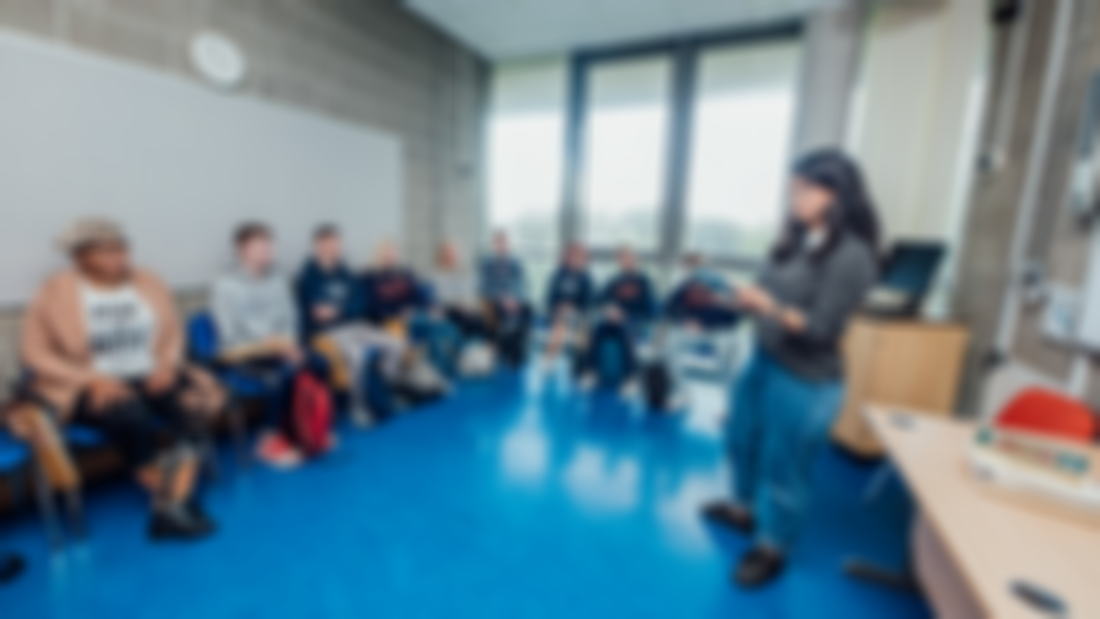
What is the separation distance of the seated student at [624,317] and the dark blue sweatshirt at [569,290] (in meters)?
0.16

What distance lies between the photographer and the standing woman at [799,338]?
1465 mm

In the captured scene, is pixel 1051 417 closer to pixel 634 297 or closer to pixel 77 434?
pixel 634 297

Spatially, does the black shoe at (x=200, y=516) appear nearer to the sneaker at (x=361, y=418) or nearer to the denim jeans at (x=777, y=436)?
the sneaker at (x=361, y=418)

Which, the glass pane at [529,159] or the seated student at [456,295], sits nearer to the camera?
the seated student at [456,295]

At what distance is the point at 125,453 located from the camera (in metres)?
1.87

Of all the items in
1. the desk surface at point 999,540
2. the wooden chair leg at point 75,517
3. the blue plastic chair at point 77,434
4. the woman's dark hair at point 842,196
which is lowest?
the wooden chair leg at point 75,517

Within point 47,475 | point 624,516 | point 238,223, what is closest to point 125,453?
point 47,475

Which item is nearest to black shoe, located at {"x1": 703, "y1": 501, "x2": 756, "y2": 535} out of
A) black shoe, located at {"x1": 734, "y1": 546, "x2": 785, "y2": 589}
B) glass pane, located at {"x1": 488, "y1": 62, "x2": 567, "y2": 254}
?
black shoe, located at {"x1": 734, "y1": 546, "x2": 785, "y2": 589}

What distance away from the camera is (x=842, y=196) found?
1.46 m

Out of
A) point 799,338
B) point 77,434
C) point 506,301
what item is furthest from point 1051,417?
point 77,434

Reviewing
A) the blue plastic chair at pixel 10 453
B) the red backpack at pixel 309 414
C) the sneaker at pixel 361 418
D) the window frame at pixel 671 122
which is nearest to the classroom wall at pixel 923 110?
the window frame at pixel 671 122

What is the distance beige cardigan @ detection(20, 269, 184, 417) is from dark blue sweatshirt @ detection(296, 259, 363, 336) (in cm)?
112

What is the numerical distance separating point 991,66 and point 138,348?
5.07 m

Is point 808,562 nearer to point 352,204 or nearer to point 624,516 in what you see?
point 624,516
